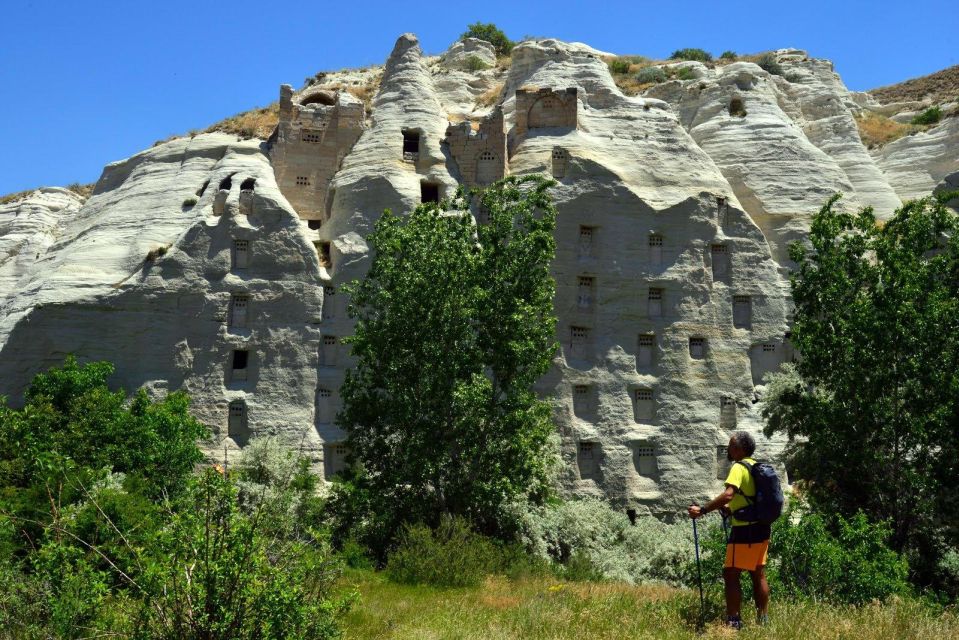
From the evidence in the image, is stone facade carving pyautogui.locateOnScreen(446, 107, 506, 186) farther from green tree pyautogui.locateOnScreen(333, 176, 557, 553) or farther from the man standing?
the man standing

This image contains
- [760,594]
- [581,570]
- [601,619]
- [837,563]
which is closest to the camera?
[760,594]

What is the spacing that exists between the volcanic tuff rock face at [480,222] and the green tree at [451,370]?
6438 millimetres

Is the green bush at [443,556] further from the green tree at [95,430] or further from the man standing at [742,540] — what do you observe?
the man standing at [742,540]

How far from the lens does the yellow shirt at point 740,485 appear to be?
10.5m

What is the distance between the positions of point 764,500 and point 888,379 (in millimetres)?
11122

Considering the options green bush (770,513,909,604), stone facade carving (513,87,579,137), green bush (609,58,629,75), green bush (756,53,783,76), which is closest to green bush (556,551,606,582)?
green bush (770,513,909,604)

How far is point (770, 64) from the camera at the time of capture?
46938mm

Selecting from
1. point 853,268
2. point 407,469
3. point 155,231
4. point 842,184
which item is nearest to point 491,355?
point 407,469

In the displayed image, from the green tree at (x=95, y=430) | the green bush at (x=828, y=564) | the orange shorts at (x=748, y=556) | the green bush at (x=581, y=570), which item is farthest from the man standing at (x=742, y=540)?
the green tree at (x=95, y=430)

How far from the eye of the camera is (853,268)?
846 inches

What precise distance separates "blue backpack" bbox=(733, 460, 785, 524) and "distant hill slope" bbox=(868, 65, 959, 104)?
47.9 meters

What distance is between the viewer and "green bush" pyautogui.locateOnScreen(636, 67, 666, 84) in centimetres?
4588

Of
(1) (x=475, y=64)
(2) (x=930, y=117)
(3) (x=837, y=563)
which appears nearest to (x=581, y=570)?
(3) (x=837, y=563)

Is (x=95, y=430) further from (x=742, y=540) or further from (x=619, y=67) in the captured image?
(x=619, y=67)
